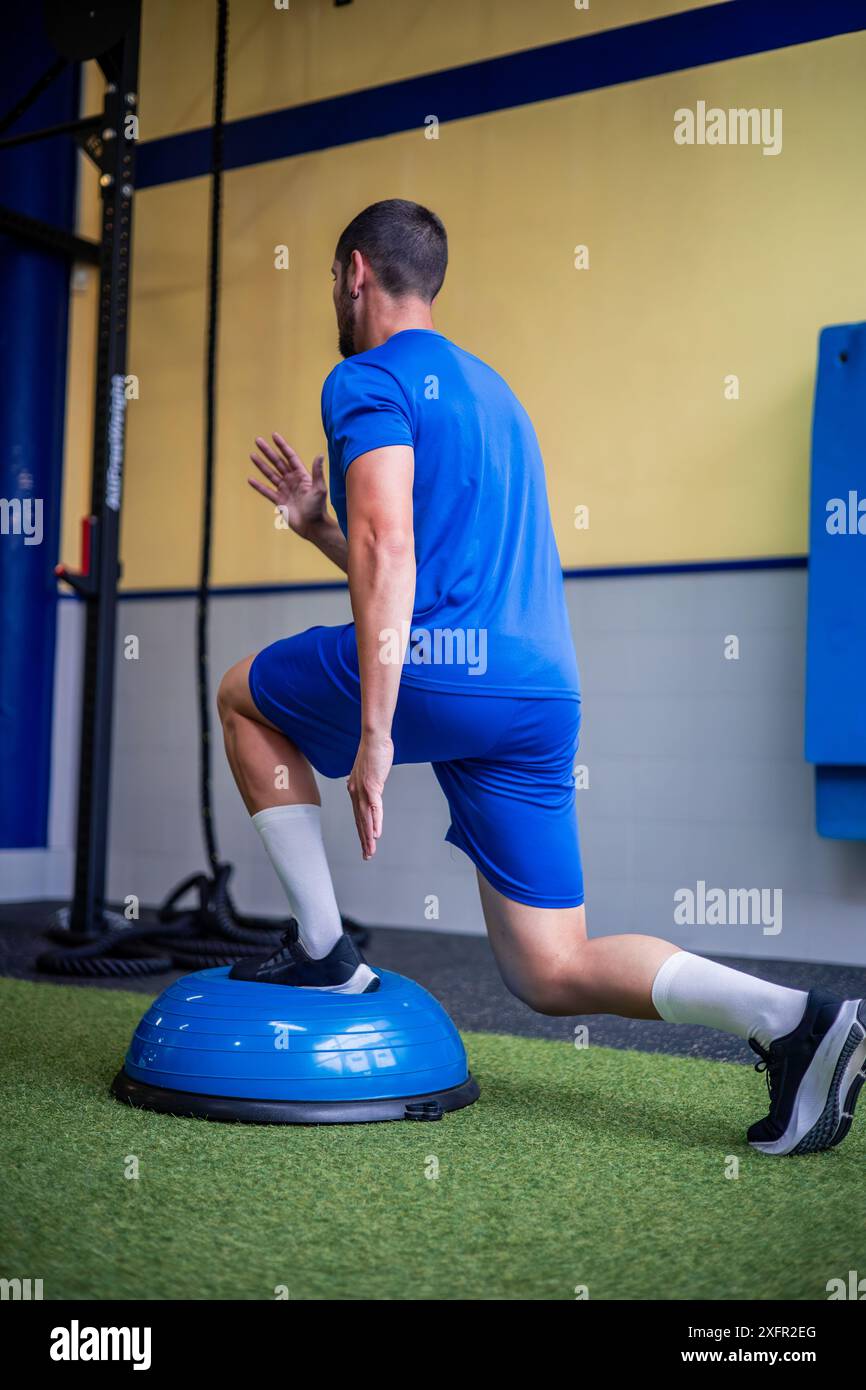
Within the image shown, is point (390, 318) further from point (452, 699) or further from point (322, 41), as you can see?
point (322, 41)

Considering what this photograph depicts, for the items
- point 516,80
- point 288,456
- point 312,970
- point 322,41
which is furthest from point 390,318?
point 322,41

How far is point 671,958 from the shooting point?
1929mm

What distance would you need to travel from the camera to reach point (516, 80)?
4.61 m

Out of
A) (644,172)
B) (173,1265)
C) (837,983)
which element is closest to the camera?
(173,1265)

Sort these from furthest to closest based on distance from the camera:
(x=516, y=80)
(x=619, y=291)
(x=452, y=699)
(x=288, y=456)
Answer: (x=516, y=80) < (x=619, y=291) < (x=288, y=456) < (x=452, y=699)

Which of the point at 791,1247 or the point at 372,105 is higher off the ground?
the point at 372,105

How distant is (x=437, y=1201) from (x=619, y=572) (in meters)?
2.97

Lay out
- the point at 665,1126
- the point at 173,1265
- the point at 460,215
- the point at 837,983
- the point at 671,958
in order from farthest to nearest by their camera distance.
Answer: the point at 460,215
the point at 837,983
the point at 665,1126
the point at 671,958
the point at 173,1265

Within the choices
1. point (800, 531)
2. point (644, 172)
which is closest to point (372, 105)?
point (644, 172)

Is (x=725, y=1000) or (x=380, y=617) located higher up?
(x=380, y=617)

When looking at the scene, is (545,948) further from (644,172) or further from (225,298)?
(225,298)

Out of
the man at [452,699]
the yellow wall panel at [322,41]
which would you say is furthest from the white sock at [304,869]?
the yellow wall panel at [322,41]
